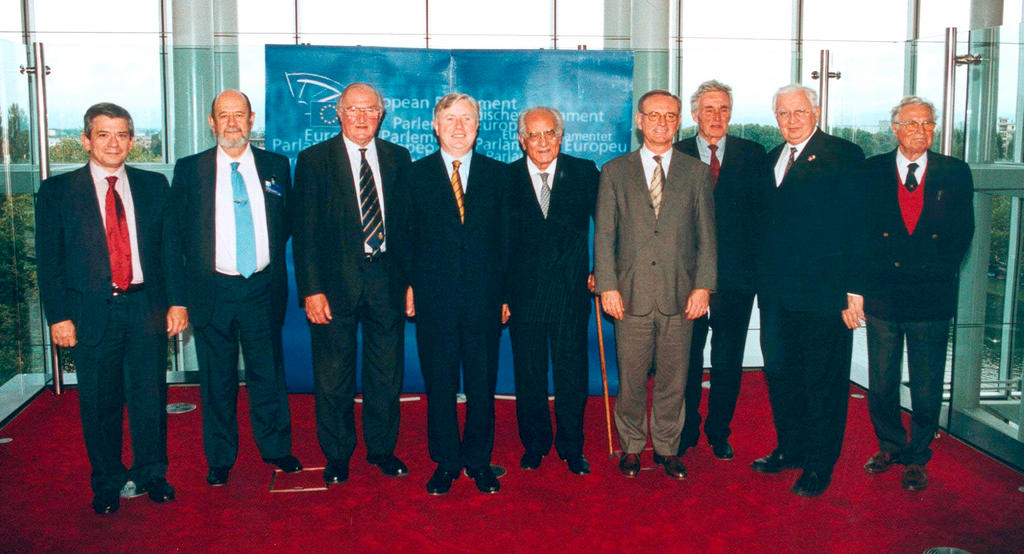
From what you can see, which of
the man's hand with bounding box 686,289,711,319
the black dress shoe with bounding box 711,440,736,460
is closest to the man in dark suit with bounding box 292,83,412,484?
the man's hand with bounding box 686,289,711,319

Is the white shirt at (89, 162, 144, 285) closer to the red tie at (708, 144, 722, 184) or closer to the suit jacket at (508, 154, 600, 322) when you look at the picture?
the suit jacket at (508, 154, 600, 322)

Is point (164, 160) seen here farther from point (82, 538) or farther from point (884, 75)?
point (884, 75)

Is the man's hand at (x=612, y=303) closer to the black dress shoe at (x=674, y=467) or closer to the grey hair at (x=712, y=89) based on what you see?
the black dress shoe at (x=674, y=467)

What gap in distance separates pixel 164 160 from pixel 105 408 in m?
3.65

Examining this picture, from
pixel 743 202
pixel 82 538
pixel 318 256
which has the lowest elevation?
pixel 82 538

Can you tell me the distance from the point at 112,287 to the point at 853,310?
3422mm

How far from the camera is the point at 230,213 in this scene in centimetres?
409

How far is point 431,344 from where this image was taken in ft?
13.5

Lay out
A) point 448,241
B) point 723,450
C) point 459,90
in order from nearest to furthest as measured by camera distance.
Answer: point 448,241
point 723,450
point 459,90

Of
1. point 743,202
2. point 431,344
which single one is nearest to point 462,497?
point 431,344

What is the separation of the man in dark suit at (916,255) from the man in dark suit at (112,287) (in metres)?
3.31

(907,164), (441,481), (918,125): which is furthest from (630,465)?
(918,125)

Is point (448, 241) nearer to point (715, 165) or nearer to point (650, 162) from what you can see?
point (650, 162)

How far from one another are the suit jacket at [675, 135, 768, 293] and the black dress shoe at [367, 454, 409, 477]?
75.0 inches
